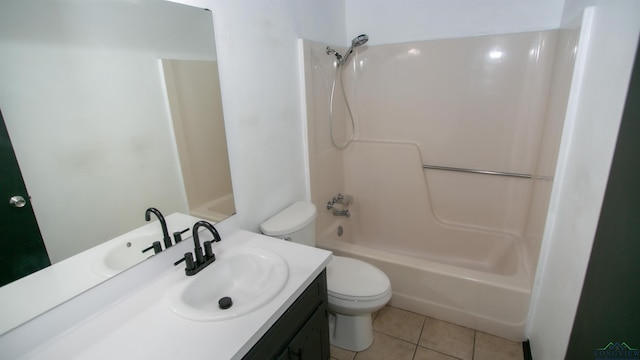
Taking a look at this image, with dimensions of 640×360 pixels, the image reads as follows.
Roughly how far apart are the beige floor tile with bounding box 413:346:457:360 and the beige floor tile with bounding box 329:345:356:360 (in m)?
0.35

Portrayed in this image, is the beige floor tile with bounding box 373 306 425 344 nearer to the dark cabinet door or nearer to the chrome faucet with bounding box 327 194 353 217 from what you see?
the dark cabinet door

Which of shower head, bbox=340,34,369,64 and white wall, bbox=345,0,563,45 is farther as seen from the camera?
shower head, bbox=340,34,369,64

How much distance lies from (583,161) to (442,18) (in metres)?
1.48

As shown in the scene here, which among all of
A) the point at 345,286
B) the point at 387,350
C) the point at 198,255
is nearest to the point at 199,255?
the point at 198,255

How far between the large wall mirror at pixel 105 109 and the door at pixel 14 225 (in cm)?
2

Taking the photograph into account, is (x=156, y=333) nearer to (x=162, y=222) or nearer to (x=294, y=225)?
(x=162, y=222)

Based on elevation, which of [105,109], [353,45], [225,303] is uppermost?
[353,45]

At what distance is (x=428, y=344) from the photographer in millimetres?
1745

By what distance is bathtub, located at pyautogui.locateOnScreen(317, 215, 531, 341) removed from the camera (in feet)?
5.55

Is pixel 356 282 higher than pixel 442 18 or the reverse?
the reverse

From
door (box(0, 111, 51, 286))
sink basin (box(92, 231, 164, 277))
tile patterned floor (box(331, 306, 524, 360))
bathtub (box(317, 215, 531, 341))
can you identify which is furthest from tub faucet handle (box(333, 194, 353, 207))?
door (box(0, 111, 51, 286))

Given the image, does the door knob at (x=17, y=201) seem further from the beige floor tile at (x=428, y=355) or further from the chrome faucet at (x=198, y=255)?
the beige floor tile at (x=428, y=355)

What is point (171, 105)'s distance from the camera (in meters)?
1.18

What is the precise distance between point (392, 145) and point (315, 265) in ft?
5.09
